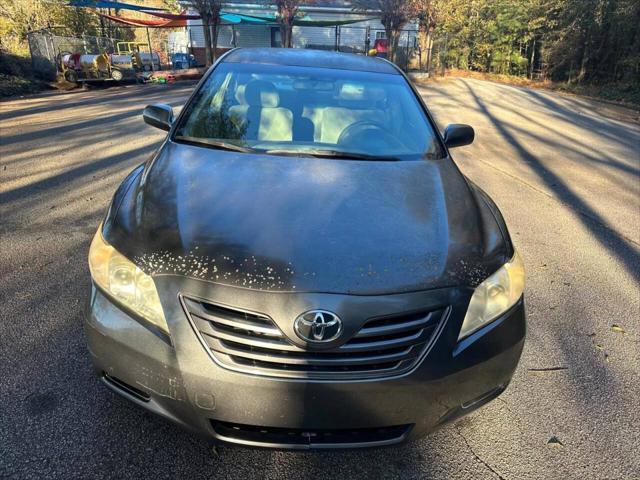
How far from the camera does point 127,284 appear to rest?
1865 millimetres

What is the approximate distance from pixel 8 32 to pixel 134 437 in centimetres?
2320

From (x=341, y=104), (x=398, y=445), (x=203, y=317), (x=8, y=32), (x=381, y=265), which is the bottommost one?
(x=398, y=445)

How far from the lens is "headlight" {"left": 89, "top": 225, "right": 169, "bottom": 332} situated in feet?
5.86

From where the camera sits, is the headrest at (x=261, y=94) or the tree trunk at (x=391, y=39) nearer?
the headrest at (x=261, y=94)

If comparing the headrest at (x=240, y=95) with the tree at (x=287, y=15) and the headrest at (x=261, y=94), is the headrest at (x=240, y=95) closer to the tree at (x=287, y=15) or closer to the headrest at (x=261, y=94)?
the headrest at (x=261, y=94)

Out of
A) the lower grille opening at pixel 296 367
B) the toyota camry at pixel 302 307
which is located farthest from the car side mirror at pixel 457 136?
the lower grille opening at pixel 296 367

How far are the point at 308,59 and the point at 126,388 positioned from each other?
2780 mm

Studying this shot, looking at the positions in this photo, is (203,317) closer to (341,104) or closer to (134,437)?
(134,437)

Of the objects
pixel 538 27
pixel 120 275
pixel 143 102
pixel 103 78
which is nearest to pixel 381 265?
pixel 120 275

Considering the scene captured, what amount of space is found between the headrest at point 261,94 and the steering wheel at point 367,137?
21.4 inches

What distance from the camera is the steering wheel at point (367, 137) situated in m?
3.03

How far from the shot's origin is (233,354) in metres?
1.70

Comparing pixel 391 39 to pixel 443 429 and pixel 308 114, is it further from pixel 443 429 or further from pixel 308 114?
pixel 443 429

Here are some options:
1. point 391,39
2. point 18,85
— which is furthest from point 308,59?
point 391,39
